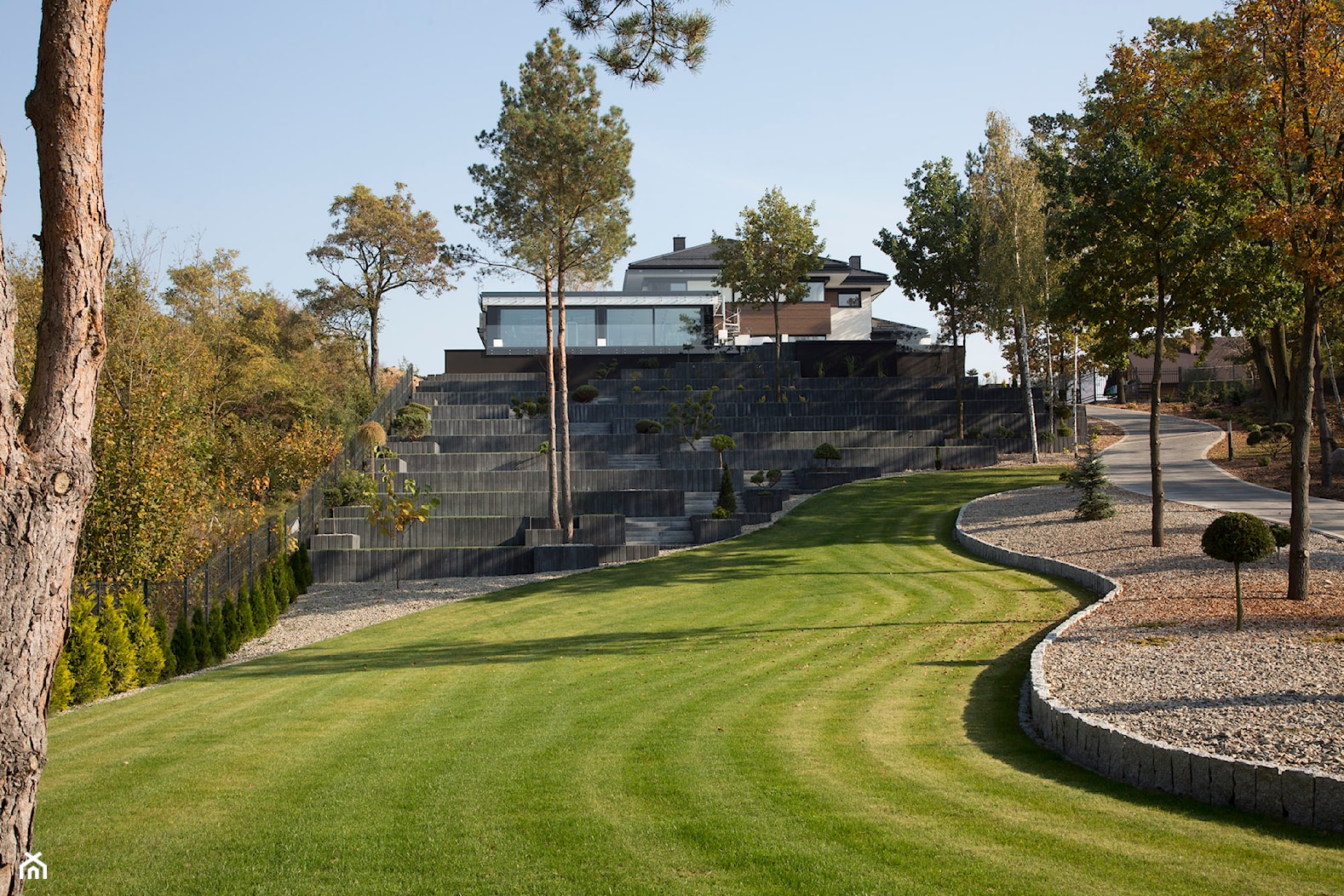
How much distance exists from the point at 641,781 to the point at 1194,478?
21459 mm

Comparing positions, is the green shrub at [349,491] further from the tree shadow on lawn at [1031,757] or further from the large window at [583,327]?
the large window at [583,327]

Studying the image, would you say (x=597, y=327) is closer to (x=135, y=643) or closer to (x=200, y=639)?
(x=200, y=639)

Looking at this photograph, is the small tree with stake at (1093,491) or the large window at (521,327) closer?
the small tree with stake at (1093,491)

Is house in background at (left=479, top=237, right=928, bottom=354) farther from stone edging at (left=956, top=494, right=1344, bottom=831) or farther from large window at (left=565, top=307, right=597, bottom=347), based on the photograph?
stone edging at (left=956, top=494, right=1344, bottom=831)

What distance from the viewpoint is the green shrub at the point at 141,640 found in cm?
1236

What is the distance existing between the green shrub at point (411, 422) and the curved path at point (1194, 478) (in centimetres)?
2003

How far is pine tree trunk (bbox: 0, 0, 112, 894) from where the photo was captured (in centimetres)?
353

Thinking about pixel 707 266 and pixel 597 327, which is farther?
pixel 707 266

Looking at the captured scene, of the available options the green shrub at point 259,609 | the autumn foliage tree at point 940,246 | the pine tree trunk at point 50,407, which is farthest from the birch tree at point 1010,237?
the pine tree trunk at point 50,407

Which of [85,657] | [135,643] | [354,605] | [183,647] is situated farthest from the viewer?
[354,605]

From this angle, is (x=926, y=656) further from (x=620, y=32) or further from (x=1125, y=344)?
(x=1125, y=344)

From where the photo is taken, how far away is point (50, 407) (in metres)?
3.81

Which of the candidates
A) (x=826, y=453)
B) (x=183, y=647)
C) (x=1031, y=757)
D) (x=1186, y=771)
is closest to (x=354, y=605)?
(x=183, y=647)

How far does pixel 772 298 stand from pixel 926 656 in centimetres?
2602
